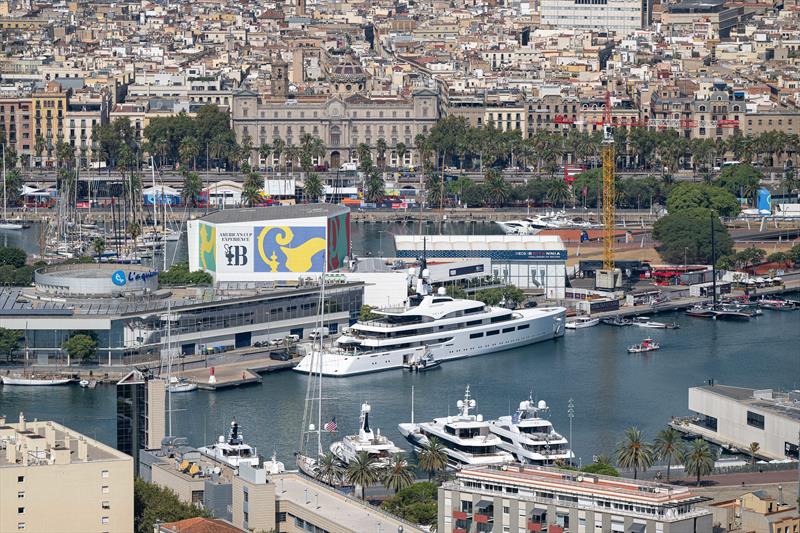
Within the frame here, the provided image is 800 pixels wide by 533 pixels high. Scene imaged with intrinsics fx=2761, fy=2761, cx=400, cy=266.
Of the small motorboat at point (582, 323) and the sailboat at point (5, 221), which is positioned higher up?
the sailboat at point (5, 221)

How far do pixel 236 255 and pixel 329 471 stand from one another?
945 inches

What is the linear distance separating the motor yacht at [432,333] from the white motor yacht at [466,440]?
10367 mm

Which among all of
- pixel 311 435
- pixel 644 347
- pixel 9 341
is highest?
pixel 9 341

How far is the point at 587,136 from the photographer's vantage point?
106375 millimetres

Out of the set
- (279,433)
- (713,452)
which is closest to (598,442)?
(713,452)

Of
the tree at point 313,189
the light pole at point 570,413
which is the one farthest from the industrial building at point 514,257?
the tree at point 313,189

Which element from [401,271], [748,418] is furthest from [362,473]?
[401,271]

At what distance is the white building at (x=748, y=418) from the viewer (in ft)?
171

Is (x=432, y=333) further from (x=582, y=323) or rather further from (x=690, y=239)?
(x=690, y=239)

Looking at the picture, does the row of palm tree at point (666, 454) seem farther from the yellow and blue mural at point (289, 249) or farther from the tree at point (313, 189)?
the tree at point (313, 189)

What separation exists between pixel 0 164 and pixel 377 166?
14788mm

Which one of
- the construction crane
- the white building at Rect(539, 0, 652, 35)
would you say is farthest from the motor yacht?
the white building at Rect(539, 0, 652, 35)

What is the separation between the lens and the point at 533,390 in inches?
2378

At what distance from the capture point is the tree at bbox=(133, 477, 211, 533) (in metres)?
40.8
